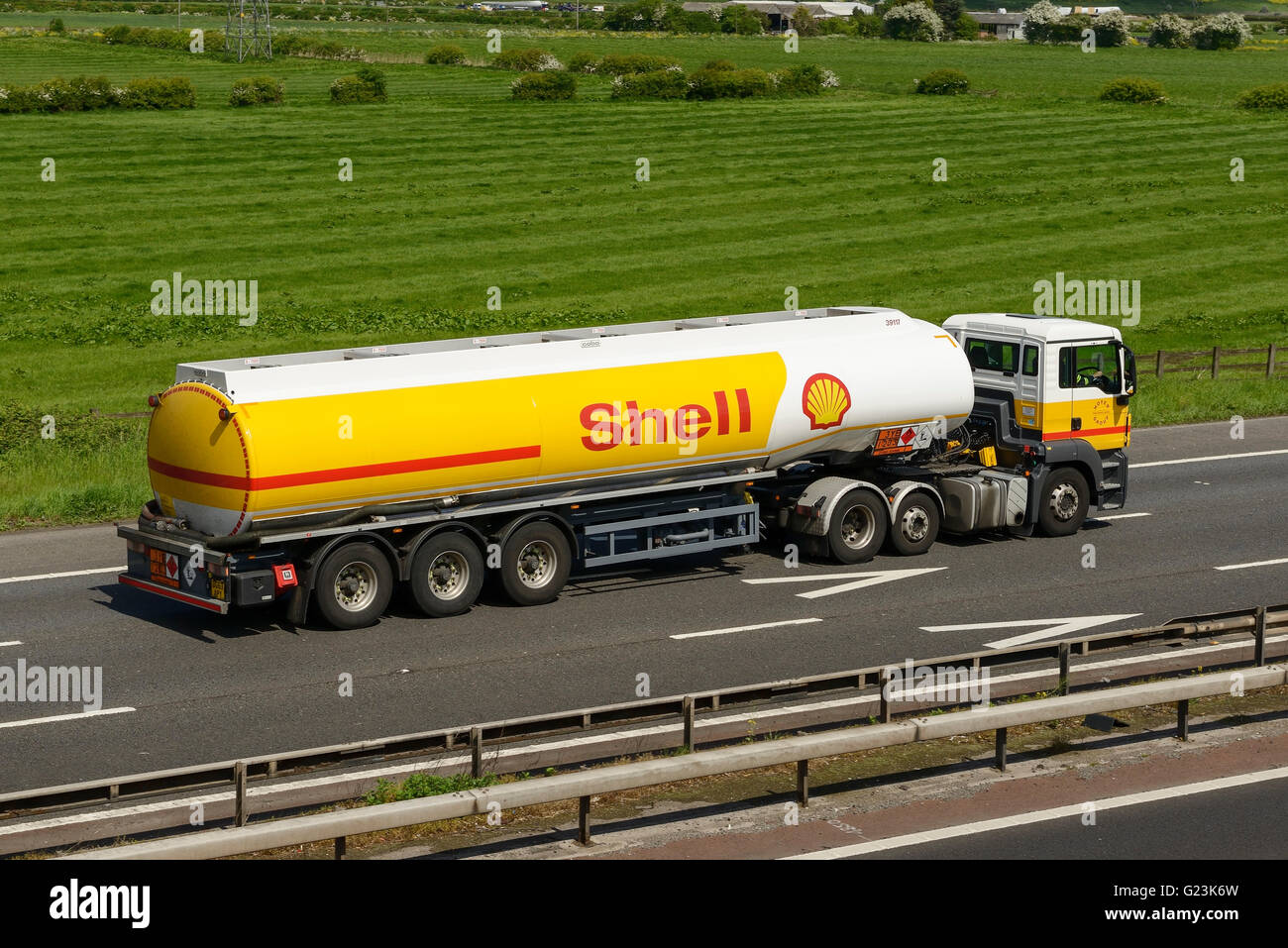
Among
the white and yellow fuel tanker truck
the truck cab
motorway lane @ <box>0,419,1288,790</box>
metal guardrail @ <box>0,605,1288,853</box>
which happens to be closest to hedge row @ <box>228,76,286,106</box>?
motorway lane @ <box>0,419,1288,790</box>

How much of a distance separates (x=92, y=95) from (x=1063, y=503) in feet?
179

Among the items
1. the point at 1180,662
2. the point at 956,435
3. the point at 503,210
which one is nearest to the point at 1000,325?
the point at 956,435

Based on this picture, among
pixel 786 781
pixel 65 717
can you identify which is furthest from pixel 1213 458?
pixel 65 717

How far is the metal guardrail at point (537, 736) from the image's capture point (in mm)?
12102

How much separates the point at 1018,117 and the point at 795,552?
5645 cm

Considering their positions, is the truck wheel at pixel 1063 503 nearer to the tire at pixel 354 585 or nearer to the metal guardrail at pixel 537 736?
the metal guardrail at pixel 537 736

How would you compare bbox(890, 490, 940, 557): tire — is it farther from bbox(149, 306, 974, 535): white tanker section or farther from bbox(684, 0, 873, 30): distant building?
bbox(684, 0, 873, 30): distant building

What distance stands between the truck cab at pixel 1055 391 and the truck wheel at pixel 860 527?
274 cm

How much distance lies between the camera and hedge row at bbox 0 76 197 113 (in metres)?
66.2

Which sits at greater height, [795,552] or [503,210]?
[503,210]

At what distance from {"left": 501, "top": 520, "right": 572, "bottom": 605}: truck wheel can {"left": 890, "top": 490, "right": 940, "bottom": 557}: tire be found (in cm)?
512

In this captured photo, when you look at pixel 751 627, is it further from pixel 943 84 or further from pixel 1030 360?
pixel 943 84
